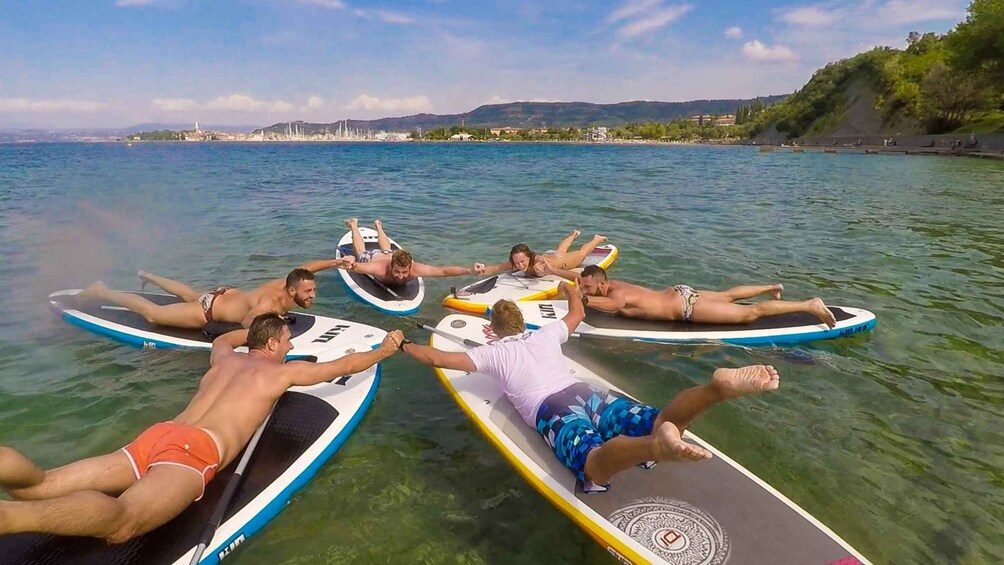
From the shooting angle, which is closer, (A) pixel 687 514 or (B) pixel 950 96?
(A) pixel 687 514

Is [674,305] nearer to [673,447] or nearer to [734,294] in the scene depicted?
[734,294]

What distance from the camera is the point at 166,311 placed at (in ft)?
25.2

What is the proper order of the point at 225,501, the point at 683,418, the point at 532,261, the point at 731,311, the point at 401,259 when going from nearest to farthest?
the point at 683,418 < the point at 225,501 < the point at 731,311 < the point at 401,259 < the point at 532,261

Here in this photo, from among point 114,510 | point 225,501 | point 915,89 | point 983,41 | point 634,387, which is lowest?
point 634,387

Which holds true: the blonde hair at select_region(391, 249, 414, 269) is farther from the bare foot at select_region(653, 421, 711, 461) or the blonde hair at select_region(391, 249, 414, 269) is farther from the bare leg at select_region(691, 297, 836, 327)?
Answer: the bare foot at select_region(653, 421, 711, 461)

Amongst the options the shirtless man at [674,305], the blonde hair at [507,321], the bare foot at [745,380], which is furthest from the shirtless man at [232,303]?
the bare foot at [745,380]

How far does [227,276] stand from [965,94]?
264 feet

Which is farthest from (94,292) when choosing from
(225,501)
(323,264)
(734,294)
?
(734,294)

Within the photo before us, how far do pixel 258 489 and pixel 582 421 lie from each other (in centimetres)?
286

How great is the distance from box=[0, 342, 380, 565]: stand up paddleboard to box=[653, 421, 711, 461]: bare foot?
3279mm

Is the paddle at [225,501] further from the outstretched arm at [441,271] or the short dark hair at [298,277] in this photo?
the outstretched arm at [441,271]

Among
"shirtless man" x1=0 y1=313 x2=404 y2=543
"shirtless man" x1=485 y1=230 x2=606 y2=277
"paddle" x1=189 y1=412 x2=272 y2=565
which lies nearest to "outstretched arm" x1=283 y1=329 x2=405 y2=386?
"shirtless man" x1=0 y1=313 x2=404 y2=543

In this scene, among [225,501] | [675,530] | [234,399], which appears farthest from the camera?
[234,399]

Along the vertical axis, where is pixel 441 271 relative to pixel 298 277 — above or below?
below
